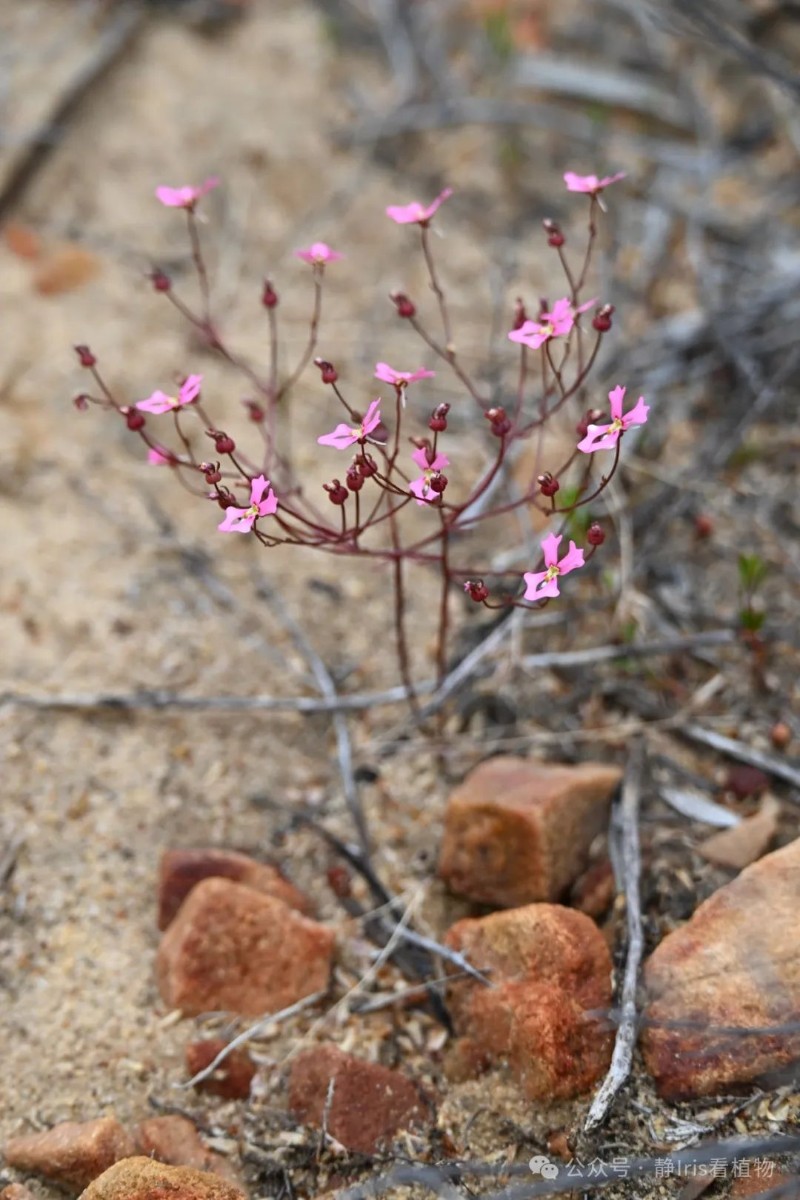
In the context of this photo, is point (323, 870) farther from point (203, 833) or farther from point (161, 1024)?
point (161, 1024)

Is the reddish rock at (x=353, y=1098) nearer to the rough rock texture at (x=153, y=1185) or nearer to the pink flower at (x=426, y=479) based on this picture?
the rough rock texture at (x=153, y=1185)

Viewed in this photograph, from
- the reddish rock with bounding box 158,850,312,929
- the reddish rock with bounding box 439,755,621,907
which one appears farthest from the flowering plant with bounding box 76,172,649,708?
the reddish rock with bounding box 158,850,312,929

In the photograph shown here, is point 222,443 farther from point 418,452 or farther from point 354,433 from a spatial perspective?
point 418,452

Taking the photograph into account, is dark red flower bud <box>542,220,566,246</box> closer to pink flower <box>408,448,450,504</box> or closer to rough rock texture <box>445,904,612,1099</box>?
pink flower <box>408,448,450,504</box>

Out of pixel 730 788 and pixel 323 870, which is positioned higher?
pixel 730 788

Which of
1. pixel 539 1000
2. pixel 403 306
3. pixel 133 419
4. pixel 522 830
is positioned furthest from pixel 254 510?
pixel 539 1000

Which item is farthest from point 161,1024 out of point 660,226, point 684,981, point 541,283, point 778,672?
point 660,226
